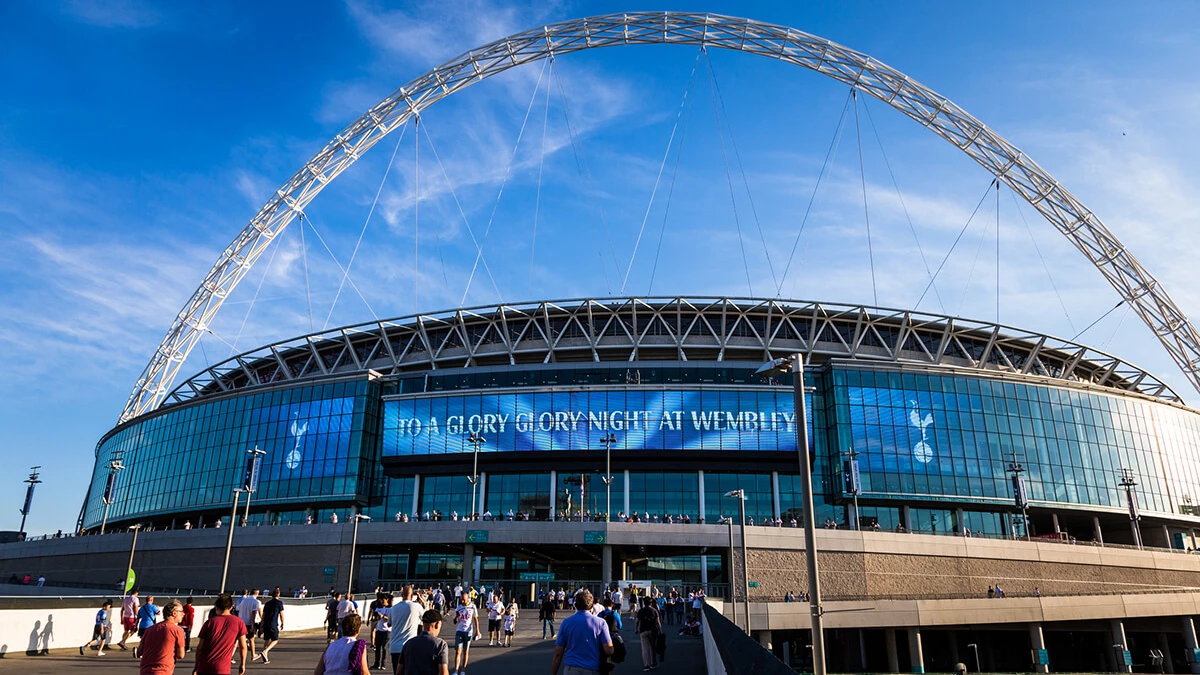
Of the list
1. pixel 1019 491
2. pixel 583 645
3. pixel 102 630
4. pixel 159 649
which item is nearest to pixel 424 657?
pixel 583 645

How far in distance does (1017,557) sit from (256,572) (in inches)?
2300

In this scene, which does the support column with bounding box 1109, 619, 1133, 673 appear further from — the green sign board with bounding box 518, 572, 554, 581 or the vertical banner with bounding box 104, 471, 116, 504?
the vertical banner with bounding box 104, 471, 116, 504

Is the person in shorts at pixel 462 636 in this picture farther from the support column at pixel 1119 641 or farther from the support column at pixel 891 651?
the support column at pixel 1119 641

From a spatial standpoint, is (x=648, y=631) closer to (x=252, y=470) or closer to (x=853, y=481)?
(x=853, y=481)

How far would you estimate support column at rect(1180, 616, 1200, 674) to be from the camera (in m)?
58.0

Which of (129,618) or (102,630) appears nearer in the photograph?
(102,630)

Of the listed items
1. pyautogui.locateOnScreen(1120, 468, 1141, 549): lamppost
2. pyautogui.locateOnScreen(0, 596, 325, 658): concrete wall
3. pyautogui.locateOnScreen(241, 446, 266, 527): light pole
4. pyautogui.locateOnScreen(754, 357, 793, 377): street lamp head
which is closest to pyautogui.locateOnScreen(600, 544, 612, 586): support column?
pyautogui.locateOnScreen(241, 446, 266, 527): light pole

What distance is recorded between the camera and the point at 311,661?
74.3 ft

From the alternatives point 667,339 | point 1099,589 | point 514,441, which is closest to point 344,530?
point 514,441

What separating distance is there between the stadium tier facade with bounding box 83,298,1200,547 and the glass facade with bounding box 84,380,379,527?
8.6 inches

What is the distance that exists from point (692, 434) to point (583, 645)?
207 ft

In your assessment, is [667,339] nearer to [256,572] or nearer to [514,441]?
[514,441]

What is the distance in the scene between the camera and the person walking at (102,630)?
24188mm

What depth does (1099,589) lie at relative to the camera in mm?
65750
